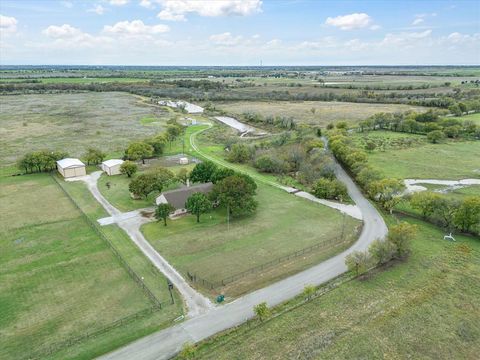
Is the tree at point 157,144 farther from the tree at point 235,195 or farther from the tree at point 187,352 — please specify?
the tree at point 187,352

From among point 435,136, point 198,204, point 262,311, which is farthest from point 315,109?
point 262,311

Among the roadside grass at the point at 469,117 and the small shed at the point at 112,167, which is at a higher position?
the roadside grass at the point at 469,117

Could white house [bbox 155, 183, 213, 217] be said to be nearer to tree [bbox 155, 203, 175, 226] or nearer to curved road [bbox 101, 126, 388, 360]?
tree [bbox 155, 203, 175, 226]

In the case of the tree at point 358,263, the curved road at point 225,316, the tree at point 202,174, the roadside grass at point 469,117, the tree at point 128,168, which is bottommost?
the curved road at point 225,316

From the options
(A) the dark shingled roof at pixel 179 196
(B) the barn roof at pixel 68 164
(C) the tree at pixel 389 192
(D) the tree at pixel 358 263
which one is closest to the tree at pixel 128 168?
(B) the barn roof at pixel 68 164

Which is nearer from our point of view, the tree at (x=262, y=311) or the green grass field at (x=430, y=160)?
the tree at (x=262, y=311)

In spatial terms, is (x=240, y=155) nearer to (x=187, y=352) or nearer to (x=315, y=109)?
(x=187, y=352)

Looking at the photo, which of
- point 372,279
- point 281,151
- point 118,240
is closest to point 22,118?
point 281,151

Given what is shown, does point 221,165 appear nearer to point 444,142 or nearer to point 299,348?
point 299,348
